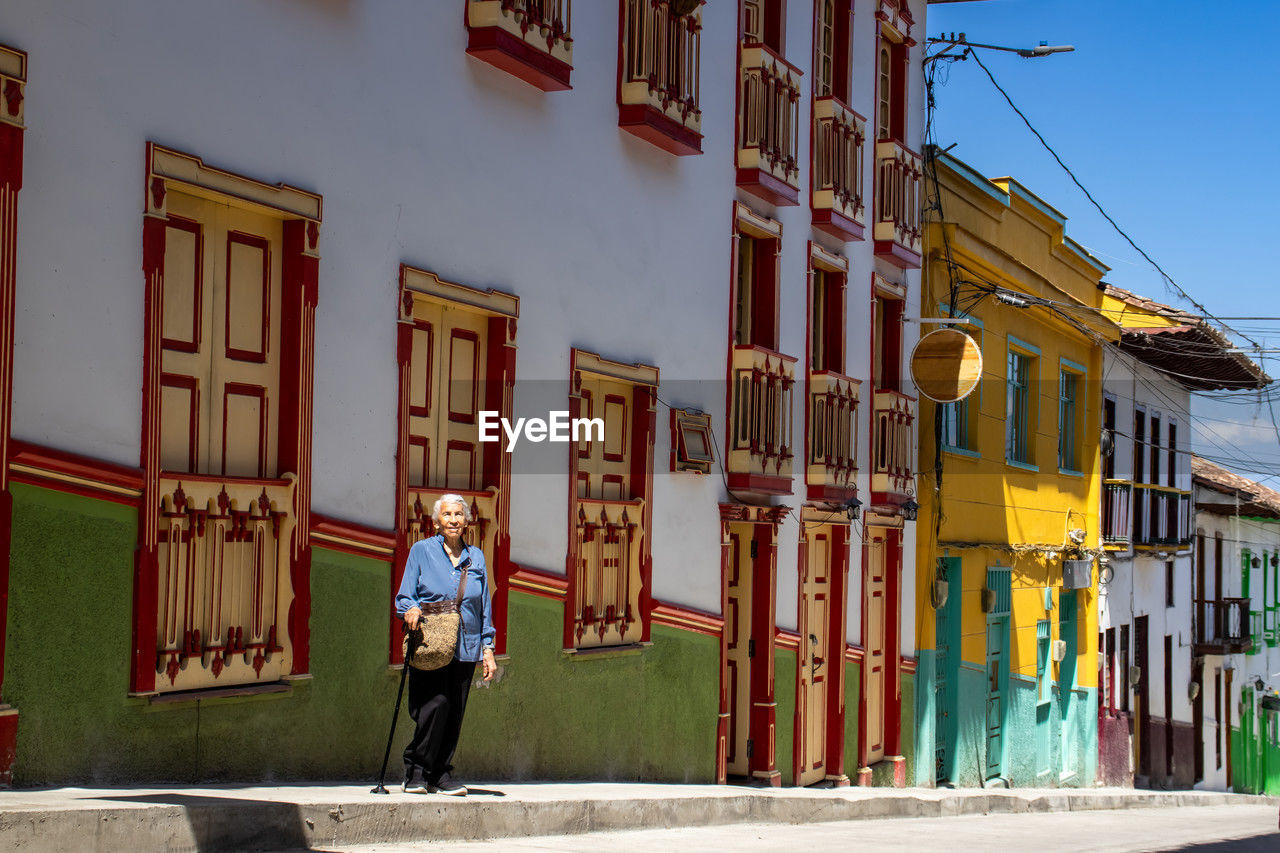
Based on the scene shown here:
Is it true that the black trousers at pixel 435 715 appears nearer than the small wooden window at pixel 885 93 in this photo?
Yes

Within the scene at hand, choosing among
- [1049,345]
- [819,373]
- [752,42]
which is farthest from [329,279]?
[1049,345]

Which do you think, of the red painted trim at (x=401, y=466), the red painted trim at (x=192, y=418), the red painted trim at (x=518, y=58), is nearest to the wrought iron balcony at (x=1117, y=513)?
the red painted trim at (x=518, y=58)

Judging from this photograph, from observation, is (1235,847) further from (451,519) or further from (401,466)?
(451,519)

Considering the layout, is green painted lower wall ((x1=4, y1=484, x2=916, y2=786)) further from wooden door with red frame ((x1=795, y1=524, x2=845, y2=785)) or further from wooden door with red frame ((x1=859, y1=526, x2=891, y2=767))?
wooden door with red frame ((x1=859, y1=526, x2=891, y2=767))

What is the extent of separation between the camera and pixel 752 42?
14.1 m

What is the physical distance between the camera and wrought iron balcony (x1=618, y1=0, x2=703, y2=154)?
39.1 ft

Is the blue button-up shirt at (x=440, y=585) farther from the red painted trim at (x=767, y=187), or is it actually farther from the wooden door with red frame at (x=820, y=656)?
the wooden door with red frame at (x=820, y=656)

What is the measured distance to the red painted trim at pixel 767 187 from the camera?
1406 centimetres

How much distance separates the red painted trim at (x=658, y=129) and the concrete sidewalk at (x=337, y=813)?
490cm

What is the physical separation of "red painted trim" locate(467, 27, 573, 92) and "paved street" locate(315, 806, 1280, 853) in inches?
190

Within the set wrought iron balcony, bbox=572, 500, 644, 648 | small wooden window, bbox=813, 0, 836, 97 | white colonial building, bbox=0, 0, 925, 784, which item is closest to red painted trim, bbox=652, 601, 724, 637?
white colonial building, bbox=0, 0, 925, 784

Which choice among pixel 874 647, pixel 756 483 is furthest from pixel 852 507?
pixel 874 647

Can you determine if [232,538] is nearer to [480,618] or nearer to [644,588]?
[480,618]

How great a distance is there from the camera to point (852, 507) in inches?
635
